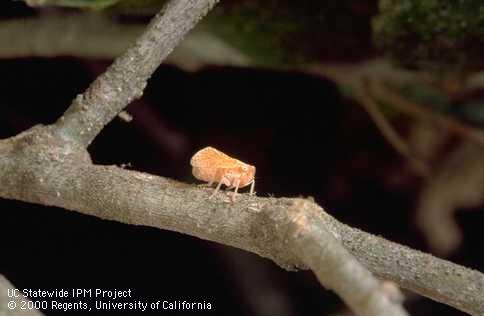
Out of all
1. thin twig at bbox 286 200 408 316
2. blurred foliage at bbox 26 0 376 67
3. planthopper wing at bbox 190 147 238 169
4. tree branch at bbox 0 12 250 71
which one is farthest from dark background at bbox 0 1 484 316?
thin twig at bbox 286 200 408 316

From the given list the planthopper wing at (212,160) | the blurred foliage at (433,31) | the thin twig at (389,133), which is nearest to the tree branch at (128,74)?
the planthopper wing at (212,160)

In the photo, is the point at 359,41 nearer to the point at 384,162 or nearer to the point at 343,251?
the point at 384,162

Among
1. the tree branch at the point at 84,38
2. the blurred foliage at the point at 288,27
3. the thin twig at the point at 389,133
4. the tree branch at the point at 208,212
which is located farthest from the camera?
the thin twig at the point at 389,133

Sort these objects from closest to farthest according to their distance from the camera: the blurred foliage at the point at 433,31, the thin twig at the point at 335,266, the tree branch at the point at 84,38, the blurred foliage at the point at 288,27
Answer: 1. the thin twig at the point at 335,266
2. the blurred foliage at the point at 433,31
3. the blurred foliage at the point at 288,27
4. the tree branch at the point at 84,38

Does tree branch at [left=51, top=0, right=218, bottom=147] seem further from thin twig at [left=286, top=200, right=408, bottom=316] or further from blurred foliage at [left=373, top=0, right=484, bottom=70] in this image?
blurred foliage at [left=373, top=0, right=484, bottom=70]

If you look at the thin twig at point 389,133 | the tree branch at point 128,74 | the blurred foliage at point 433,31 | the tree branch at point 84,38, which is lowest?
the tree branch at point 128,74

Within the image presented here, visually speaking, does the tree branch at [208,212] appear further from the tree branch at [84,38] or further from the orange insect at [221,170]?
the tree branch at [84,38]

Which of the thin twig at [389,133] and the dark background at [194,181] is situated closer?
the dark background at [194,181]
